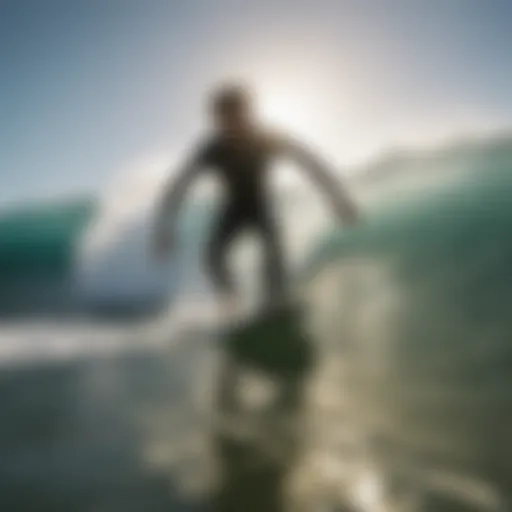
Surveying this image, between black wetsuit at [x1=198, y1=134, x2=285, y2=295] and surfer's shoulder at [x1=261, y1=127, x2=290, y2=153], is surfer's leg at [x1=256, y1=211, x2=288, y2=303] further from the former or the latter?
surfer's shoulder at [x1=261, y1=127, x2=290, y2=153]

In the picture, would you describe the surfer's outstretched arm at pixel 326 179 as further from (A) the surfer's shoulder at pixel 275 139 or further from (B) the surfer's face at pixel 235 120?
(B) the surfer's face at pixel 235 120

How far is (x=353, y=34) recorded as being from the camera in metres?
2.17

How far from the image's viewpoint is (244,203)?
2066 millimetres

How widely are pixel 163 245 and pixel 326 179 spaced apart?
44 cm

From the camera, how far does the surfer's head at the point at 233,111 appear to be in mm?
2023

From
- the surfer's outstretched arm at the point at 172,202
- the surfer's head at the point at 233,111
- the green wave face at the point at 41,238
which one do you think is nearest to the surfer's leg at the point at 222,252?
the surfer's outstretched arm at the point at 172,202

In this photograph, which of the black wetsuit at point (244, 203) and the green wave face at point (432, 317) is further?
the black wetsuit at point (244, 203)

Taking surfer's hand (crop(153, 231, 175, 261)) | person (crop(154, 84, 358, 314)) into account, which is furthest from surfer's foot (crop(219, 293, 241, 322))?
surfer's hand (crop(153, 231, 175, 261))

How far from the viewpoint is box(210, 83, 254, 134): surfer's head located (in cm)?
202

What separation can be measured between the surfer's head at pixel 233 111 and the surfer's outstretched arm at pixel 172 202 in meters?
0.11

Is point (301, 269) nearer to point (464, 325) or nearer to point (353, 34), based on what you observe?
point (464, 325)

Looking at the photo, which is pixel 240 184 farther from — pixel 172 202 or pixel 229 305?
pixel 229 305

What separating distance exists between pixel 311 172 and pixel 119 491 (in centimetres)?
89

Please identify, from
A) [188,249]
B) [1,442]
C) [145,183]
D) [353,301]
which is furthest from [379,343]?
[1,442]
